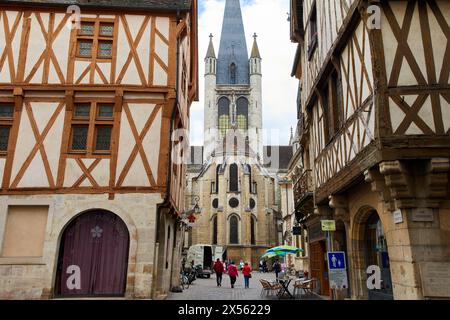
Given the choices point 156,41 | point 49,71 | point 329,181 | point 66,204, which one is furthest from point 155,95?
point 329,181

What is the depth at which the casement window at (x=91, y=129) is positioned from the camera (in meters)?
9.86

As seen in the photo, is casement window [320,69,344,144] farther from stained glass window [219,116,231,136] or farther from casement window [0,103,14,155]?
stained glass window [219,116,231,136]

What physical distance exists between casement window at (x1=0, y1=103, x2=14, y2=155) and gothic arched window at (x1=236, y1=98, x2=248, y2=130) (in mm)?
45108

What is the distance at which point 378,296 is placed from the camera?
25.6 ft

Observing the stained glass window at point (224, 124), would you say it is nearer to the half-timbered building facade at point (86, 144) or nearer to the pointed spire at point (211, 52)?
the pointed spire at point (211, 52)

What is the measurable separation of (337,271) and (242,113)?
49889 mm

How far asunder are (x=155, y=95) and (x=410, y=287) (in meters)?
7.56

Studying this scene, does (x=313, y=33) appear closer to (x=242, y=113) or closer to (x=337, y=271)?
(x=337, y=271)

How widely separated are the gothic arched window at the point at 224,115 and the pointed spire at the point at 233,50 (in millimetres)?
3535

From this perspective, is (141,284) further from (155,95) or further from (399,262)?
(399,262)

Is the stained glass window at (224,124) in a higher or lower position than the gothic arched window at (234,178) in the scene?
higher

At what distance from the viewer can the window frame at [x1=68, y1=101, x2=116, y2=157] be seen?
9.75 meters

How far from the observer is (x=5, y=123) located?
9.82 meters

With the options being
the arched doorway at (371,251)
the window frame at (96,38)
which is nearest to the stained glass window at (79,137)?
the window frame at (96,38)
